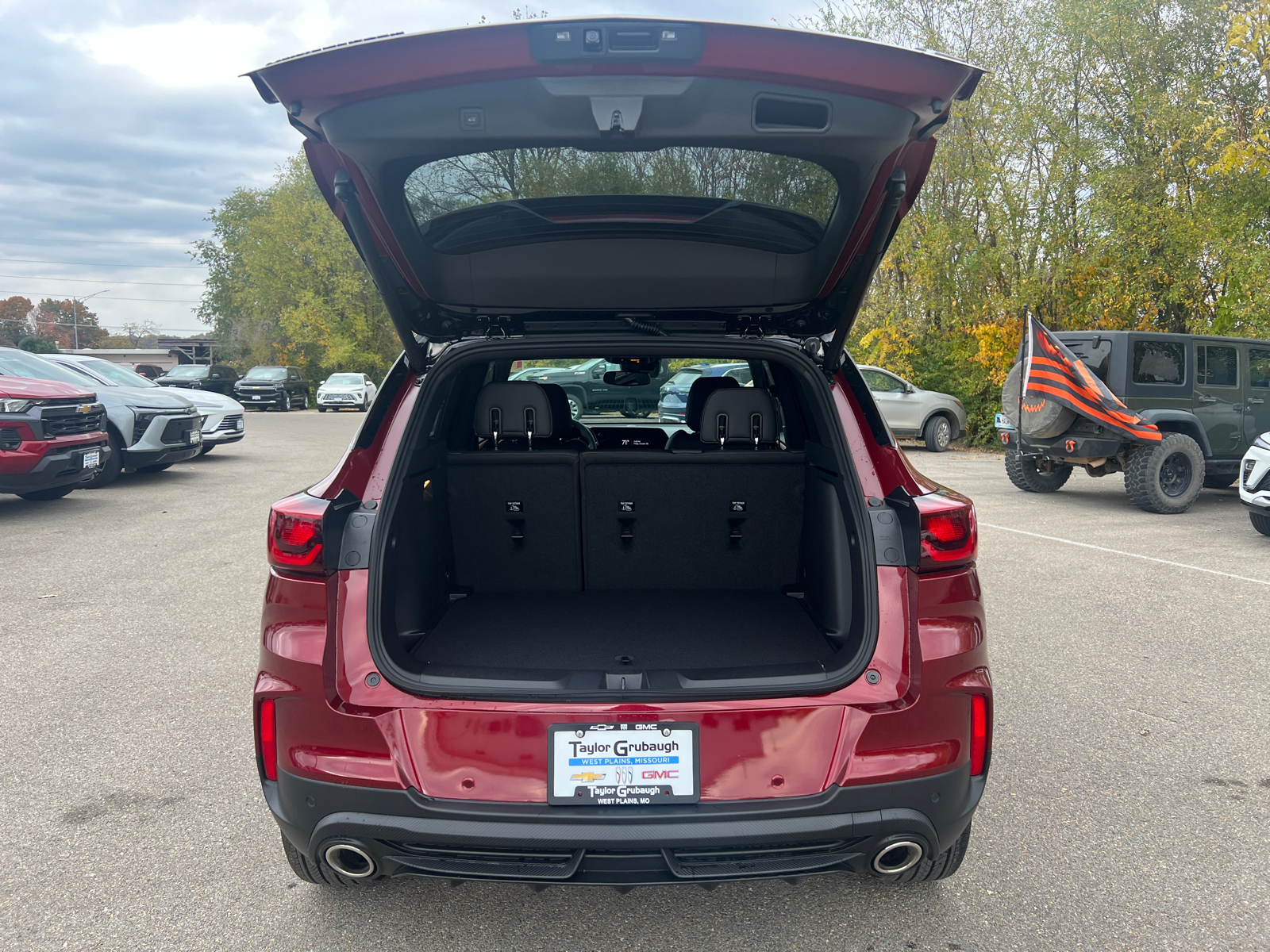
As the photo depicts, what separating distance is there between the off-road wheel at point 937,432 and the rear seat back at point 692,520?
46.5ft

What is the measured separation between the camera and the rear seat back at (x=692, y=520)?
3.22 m

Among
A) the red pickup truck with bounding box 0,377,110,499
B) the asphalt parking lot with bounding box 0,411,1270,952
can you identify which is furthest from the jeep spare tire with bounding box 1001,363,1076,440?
the red pickup truck with bounding box 0,377,110,499

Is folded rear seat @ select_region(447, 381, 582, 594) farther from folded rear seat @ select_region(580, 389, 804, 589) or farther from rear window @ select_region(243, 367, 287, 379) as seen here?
rear window @ select_region(243, 367, 287, 379)

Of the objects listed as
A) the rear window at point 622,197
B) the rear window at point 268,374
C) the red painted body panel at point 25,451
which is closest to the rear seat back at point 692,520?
the rear window at point 622,197

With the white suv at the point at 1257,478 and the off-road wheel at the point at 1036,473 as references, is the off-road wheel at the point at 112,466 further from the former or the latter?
the white suv at the point at 1257,478

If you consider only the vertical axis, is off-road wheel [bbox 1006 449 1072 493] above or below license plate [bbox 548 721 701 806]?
below

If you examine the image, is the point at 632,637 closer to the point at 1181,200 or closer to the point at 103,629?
the point at 103,629

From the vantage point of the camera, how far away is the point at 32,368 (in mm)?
9461

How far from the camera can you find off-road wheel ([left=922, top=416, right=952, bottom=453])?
16.5 meters

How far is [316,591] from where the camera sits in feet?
6.81

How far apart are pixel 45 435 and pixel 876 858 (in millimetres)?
8379

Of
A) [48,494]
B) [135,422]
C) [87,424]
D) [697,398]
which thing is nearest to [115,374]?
[135,422]

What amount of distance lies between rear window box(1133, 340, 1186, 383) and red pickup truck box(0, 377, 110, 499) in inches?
415

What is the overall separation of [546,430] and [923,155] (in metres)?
1.68
